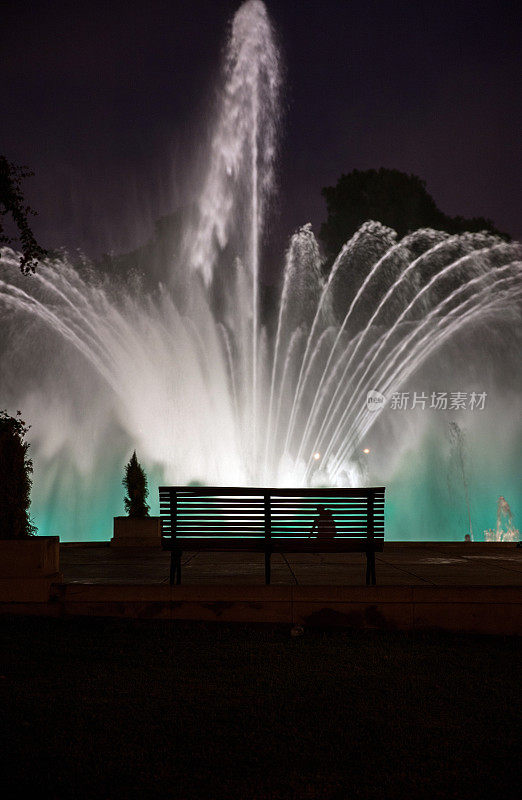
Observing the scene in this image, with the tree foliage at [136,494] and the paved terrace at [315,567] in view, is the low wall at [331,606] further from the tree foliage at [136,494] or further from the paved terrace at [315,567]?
the tree foliage at [136,494]

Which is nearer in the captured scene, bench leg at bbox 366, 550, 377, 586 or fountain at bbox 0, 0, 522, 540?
bench leg at bbox 366, 550, 377, 586

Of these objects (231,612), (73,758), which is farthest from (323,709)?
(231,612)

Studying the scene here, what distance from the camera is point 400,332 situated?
109ft

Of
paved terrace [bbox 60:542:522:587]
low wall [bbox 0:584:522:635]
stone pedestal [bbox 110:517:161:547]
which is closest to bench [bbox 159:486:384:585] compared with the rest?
paved terrace [bbox 60:542:522:587]

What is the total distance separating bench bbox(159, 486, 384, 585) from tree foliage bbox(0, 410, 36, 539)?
4.11 feet

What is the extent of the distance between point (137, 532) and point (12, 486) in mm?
5733

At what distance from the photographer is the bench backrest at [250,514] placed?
6176 millimetres

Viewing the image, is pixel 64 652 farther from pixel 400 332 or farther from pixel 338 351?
pixel 400 332

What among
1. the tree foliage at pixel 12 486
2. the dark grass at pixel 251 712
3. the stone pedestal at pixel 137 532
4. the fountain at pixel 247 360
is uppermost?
the fountain at pixel 247 360

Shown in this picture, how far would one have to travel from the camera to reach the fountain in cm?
2194

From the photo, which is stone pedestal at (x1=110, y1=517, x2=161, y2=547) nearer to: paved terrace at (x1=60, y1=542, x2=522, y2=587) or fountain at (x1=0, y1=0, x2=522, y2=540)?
paved terrace at (x1=60, y1=542, x2=522, y2=587)

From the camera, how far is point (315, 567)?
25.7 feet

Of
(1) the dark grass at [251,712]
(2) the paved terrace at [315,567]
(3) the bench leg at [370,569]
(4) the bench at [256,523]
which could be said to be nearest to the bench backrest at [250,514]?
(4) the bench at [256,523]

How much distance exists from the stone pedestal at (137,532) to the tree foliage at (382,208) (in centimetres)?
3053
